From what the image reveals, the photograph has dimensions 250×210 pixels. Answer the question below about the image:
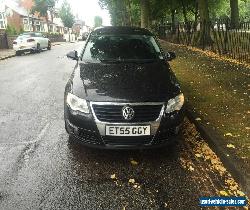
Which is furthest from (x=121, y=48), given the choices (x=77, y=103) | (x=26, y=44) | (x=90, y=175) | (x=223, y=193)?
(x=26, y=44)

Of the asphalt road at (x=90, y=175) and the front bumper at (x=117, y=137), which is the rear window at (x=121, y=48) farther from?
the front bumper at (x=117, y=137)

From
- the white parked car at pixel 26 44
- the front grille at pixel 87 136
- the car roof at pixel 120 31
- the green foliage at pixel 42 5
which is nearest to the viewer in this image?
the front grille at pixel 87 136

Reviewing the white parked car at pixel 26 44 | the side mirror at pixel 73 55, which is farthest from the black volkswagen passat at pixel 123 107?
the white parked car at pixel 26 44

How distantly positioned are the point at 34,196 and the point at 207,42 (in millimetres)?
18981

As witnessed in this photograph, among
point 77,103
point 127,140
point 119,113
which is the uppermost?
point 77,103

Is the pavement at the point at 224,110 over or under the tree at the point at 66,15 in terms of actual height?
under

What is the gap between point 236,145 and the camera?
511 cm

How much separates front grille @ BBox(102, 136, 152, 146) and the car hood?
0.50m

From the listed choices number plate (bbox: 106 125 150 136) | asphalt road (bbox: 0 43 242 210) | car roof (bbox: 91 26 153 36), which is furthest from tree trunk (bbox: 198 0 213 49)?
number plate (bbox: 106 125 150 136)

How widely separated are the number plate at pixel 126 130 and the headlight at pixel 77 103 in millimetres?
415

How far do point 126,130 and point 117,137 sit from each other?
0.16 metres

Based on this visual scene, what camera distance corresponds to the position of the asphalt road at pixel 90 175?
12.6ft

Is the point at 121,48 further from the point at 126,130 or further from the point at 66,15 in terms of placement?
the point at 66,15

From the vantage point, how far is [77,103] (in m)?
4.77
